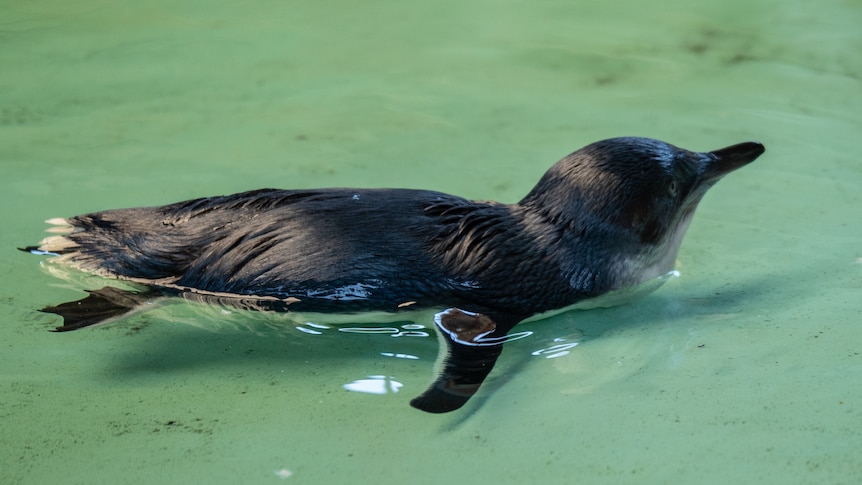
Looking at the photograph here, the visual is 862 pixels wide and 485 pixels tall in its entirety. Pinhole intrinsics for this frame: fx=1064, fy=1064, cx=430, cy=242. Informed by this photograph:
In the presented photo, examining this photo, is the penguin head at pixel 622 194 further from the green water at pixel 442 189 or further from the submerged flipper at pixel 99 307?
the submerged flipper at pixel 99 307

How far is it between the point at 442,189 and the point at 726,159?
4.76ft

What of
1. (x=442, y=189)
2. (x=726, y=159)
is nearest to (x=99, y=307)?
(x=442, y=189)

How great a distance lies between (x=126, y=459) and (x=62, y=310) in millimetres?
968

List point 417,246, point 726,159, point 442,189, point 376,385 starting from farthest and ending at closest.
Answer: point 442,189 < point 726,159 < point 417,246 < point 376,385

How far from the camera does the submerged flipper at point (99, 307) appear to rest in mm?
4047

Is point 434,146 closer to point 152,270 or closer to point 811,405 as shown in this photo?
point 152,270

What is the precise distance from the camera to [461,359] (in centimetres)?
380

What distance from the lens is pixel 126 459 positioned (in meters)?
3.37

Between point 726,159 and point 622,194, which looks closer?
point 622,194

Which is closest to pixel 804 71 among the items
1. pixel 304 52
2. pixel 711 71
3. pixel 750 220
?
pixel 711 71

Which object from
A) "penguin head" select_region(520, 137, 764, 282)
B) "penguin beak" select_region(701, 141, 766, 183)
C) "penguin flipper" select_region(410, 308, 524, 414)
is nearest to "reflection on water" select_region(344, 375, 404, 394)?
"penguin flipper" select_region(410, 308, 524, 414)

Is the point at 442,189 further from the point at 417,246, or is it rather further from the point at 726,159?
the point at 726,159

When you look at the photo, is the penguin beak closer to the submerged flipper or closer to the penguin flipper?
the penguin flipper


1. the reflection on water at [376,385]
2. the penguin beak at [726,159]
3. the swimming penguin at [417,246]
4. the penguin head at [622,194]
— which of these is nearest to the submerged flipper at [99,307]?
the swimming penguin at [417,246]
